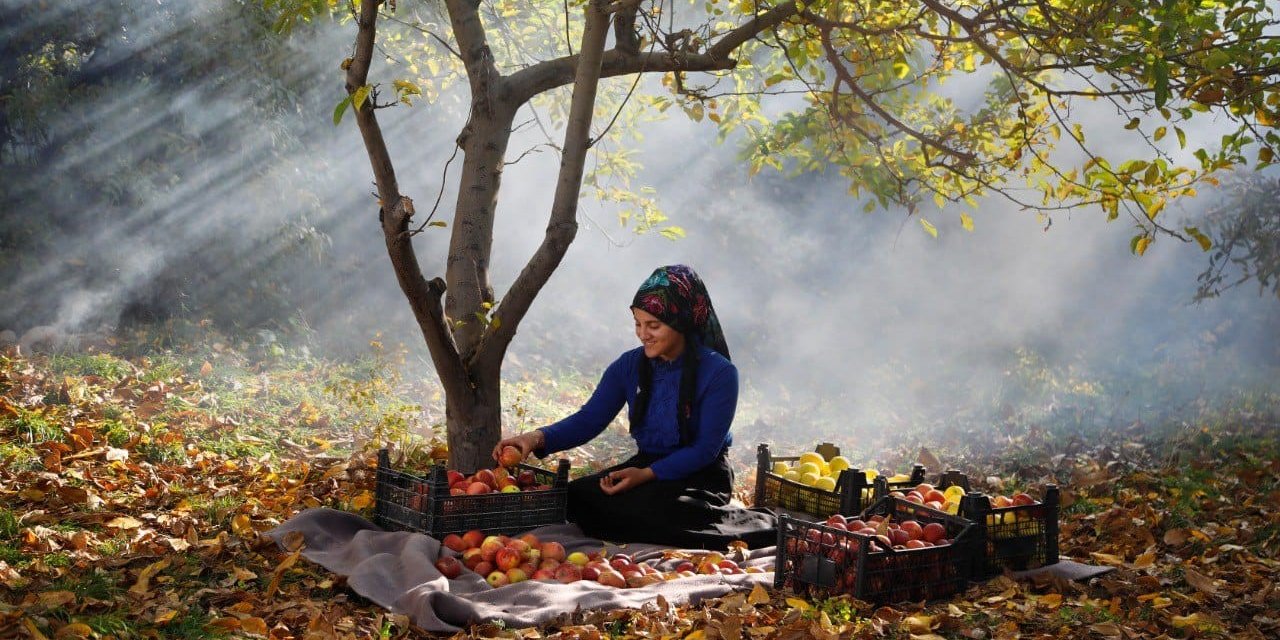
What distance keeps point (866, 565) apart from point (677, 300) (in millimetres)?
1806

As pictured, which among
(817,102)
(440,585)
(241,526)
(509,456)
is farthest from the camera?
(817,102)

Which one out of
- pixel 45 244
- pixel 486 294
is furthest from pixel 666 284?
pixel 45 244

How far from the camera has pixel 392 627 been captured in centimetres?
396

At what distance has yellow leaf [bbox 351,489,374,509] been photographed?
5746 mm

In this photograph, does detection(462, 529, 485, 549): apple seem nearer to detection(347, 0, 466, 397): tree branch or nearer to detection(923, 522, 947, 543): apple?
detection(347, 0, 466, 397): tree branch

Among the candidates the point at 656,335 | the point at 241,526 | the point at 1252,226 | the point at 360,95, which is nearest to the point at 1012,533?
the point at 656,335

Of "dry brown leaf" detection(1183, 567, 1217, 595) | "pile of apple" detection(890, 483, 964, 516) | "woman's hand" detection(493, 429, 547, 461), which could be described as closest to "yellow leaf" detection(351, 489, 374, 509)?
"woman's hand" detection(493, 429, 547, 461)

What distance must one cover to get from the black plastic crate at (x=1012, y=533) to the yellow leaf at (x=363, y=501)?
319cm

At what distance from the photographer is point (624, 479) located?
204 inches

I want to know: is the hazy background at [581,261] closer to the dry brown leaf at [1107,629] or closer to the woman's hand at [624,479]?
the woman's hand at [624,479]

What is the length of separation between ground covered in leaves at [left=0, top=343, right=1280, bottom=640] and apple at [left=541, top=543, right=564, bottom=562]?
2.29 ft

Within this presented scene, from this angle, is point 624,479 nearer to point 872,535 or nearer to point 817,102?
point 872,535

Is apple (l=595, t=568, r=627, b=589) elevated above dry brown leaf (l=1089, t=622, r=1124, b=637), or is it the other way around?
apple (l=595, t=568, r=627, b=589)

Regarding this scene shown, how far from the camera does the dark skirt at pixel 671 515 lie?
524cm
